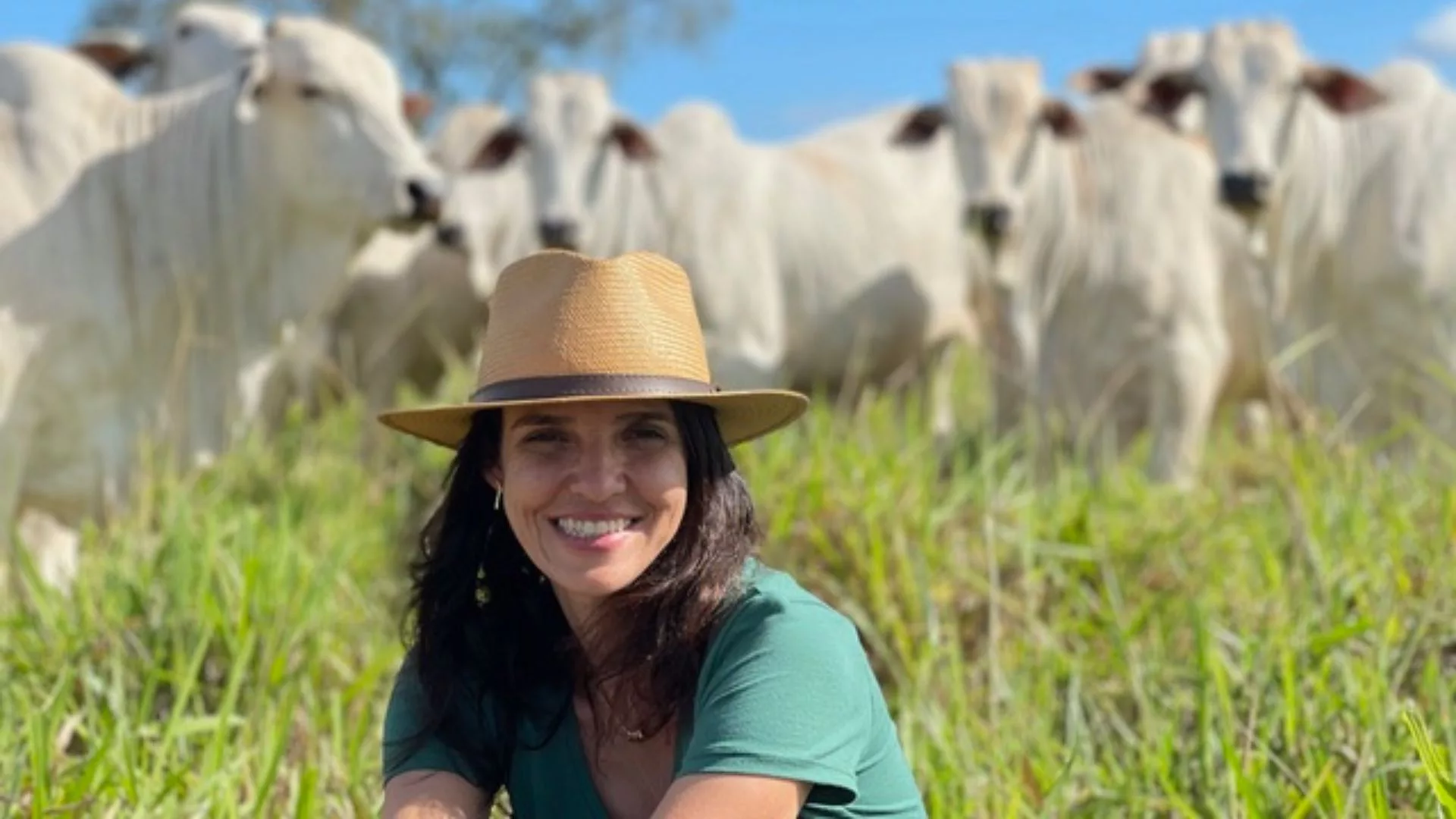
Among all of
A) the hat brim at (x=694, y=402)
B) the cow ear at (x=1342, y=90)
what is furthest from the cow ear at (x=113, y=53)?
the hat brim at (x=694, y=402)

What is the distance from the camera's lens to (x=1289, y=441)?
5.43 m

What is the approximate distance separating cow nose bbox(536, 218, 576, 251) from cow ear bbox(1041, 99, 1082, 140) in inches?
79.9

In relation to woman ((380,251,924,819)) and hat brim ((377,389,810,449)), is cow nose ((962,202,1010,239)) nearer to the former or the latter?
hat brim ((377,389,810,449))

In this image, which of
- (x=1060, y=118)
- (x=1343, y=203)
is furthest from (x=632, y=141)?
(x=1343, y=203)

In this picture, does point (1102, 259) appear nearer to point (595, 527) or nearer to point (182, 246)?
point (182, 246)

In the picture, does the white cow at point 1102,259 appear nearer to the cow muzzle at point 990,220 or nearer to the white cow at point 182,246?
the cow muzzle at point 990,220

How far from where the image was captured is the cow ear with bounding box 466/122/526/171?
26.6 feet

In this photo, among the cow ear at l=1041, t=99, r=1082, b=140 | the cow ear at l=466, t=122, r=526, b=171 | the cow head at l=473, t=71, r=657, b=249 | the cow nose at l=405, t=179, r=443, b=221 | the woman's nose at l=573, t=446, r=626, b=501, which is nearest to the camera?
the woman's nose at l=573, t=446, r=626, b=501

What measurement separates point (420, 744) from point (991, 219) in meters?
5.37

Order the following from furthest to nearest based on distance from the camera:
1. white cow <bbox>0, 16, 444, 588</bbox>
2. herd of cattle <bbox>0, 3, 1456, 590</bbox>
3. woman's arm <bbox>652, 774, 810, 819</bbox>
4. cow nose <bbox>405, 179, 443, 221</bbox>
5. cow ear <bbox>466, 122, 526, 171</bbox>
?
cow ear <bbox>466, 122, 526, 171</bbox>
cow nose <bbox>405, 179, 443, 221</bbox>
herd of cattle <bbox>0, 3, 1456, 590</bbox>
white cow <bbox>0, 16, 444, 588</bbox>
woman's arm <bbox>652, 774, 810, 819</bbox>

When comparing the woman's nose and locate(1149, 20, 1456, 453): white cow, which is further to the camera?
locate(1149, 20, 1456, 453): white cow

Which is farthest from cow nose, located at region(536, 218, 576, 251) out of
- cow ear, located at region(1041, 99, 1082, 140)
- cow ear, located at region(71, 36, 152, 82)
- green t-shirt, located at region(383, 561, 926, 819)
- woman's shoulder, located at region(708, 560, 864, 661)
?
woman's shoulder, located at region(708, 560, 864, 661)

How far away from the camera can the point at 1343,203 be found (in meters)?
7.69

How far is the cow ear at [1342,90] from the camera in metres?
7.36
